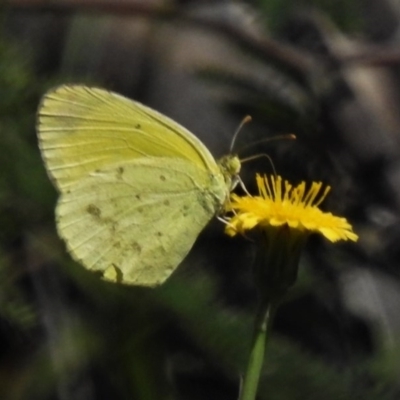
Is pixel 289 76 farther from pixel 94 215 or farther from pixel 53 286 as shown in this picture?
pixel 53 286

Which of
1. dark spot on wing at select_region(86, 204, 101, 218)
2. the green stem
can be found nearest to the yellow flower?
the green stem

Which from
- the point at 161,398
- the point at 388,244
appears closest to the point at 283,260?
the point at 161,398

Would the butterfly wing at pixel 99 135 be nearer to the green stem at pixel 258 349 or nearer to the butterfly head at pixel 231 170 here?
the butterfly head at pixel 231 170

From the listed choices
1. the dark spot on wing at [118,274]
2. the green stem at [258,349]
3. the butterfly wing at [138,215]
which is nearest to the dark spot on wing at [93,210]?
the butterfly wing at [138,215]

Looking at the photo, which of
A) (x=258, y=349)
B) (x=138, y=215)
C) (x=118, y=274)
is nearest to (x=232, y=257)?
(x=138, y=215)

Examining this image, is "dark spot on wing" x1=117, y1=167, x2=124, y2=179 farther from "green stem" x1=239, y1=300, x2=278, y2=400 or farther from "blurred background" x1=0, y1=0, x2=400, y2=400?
"green stem" x1=239, y1=300, x2=278, y2=400

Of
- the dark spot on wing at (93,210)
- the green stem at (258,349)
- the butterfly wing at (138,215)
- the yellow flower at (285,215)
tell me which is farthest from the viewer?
the dark spot on wing at (93,210)
